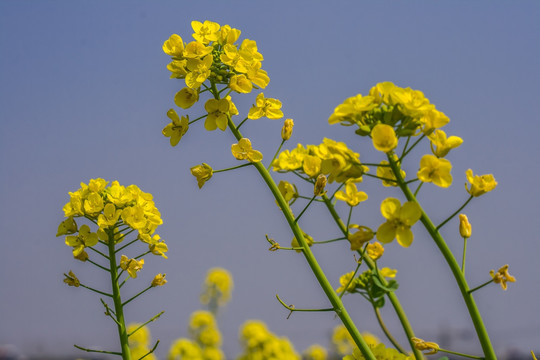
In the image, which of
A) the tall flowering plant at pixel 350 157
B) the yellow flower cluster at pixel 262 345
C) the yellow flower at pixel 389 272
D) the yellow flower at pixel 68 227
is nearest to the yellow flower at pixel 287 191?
the tall flowering plant at pixel 350 157

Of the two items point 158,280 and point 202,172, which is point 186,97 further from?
point 158,280

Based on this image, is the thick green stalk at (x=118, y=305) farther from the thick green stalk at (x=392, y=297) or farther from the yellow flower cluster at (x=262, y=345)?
the yellow flower cluster at (x=262, y=345)

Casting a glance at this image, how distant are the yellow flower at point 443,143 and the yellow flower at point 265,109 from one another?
0.80m

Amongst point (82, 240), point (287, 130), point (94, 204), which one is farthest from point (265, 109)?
point (82, 240)

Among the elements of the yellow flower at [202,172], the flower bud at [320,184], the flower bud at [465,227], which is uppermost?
the yellow flower at [202,172]

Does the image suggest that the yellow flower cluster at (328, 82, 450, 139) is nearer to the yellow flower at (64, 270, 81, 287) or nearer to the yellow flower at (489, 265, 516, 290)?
the yellow flower at (489, 265, 516, 290)

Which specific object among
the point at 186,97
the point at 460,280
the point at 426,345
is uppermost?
the point at 186,97

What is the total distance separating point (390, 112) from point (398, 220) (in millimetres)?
369

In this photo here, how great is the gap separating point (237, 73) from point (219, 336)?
8.80m

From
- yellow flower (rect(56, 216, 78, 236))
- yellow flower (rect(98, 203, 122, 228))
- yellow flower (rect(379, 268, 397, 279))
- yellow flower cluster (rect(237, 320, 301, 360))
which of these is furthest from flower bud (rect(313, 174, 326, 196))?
yellow flower cluster (rect(237, 320, 301, 360))

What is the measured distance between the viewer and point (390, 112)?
182cm

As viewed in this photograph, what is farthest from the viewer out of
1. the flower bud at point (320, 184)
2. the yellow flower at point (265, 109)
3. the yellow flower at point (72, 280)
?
the yellow flower at point (72, 280)

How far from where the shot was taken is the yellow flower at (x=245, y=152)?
215 centimetres

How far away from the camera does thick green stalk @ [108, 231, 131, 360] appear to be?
8.63 ft
